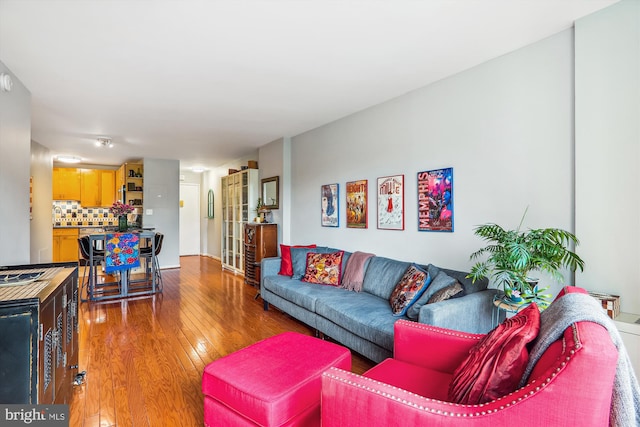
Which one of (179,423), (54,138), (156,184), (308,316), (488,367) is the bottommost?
(179,423)

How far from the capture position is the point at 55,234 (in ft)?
25.0

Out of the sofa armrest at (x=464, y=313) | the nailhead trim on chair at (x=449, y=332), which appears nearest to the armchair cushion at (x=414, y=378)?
the nailhead trim on chair at (x=449, y=332)

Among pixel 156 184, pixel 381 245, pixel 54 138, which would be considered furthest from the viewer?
pixel 156 184

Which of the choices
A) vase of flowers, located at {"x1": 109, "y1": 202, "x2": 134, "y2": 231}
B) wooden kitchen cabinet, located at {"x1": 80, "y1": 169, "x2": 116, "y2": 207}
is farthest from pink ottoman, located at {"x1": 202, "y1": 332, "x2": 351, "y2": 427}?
wooden kitchen cabinet, located at {"x1": 80, "y1": 169, "x2": 116, "y2": 207}

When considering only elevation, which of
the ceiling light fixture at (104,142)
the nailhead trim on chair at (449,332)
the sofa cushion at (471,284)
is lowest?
the nailhead trim on chair at (449,332)

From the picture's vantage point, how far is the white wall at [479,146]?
7.88 ft

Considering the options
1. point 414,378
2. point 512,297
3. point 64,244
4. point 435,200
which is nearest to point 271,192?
point 435,200

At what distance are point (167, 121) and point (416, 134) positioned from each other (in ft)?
10.8

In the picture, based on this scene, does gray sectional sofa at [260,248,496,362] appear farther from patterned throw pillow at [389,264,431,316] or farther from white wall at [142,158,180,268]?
white wall at [142,158,180,268]

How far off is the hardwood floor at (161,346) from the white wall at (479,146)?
1362mm

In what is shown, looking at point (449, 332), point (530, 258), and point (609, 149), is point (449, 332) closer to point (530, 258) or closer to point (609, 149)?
point (530, 258)

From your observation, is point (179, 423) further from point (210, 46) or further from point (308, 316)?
point (210, 46)

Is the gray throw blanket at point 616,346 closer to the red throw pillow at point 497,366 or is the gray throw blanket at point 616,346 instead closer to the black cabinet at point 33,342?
the red throw pillow at point 497,366

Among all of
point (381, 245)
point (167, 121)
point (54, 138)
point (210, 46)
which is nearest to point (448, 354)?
point (381, 245)
